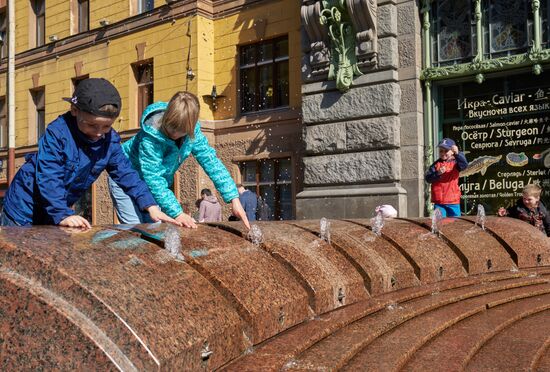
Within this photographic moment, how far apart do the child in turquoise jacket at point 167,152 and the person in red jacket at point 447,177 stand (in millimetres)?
4103

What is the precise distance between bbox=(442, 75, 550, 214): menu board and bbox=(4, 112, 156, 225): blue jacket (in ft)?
26.6

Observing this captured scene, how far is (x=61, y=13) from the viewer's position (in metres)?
18.4

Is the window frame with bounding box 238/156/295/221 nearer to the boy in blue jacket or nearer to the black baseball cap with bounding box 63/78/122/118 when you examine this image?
the boy in blue jacket

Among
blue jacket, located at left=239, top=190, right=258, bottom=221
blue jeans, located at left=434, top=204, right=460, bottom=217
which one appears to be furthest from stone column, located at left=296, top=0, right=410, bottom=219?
blue jeans, located at left=434, top=204, right=460, bottom=217

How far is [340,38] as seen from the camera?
1121 cm

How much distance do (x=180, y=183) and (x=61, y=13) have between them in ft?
25.0

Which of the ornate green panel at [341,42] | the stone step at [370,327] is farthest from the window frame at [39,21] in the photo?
the stone step at [370,327]

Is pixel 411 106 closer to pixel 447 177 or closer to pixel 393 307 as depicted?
pixel 447 177

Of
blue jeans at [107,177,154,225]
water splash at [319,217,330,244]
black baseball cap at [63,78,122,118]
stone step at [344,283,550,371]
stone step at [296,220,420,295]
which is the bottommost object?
stone step at [344,283,550,371]

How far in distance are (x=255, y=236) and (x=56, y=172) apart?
1142mm

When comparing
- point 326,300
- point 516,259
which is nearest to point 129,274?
point 326,300

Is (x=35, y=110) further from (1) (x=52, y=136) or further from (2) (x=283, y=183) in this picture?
(1) (x=52, y=136)

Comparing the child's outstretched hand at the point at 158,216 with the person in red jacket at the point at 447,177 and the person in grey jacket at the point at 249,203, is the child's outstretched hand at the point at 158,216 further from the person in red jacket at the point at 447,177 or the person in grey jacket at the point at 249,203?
the person in grey jacket at the point at 249,203

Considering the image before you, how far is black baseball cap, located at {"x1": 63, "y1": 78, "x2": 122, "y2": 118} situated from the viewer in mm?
3102
